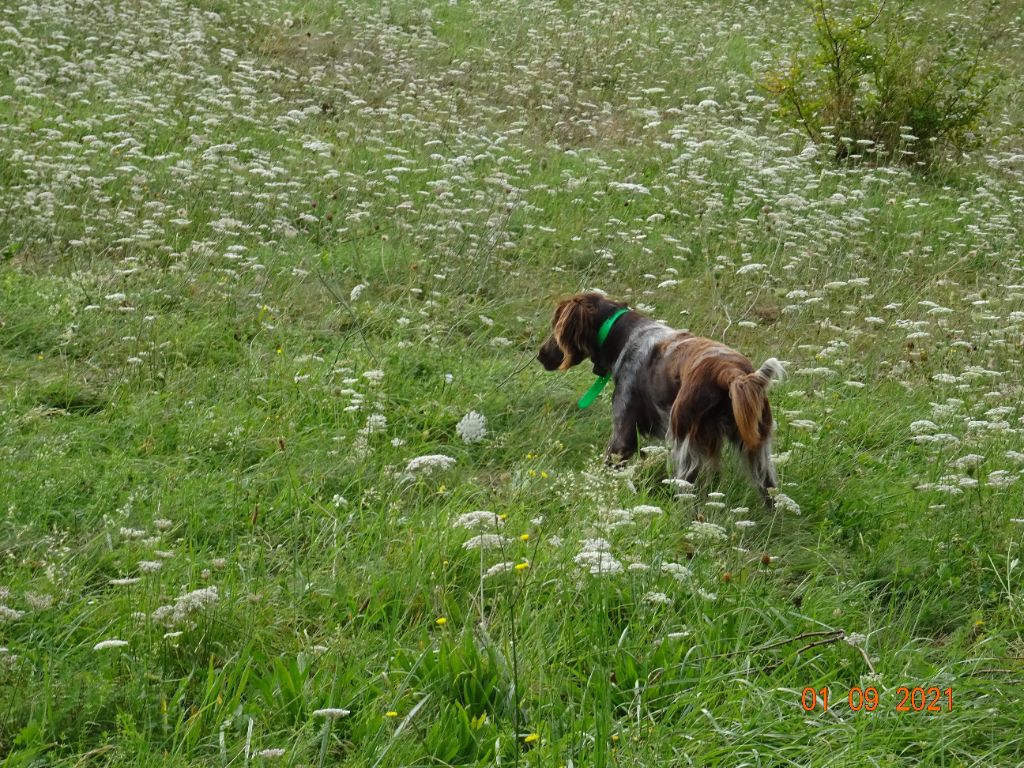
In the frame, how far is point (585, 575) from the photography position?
3.61 meters

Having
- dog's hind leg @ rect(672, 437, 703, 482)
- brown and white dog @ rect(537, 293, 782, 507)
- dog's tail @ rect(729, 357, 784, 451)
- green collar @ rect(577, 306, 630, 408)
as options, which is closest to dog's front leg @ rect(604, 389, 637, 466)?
brown and white dog @ rect(537, 293, 782, 507)

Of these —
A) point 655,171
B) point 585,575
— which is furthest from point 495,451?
point 655,171

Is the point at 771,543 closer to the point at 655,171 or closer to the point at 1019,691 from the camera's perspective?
the point at 1019,691

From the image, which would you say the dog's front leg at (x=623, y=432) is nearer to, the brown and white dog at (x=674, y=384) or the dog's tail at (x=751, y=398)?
the brown and white dog at (x=674, y=384)

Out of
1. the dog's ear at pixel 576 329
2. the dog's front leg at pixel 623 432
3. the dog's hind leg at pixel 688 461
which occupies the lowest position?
the dog's front leg at pixel 623 432

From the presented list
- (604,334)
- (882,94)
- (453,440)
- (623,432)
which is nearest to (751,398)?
(623,432)

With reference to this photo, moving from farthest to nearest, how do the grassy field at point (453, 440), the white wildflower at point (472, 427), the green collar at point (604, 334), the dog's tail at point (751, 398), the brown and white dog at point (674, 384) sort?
the green collar at point (604, 334), the white wildflower at point (472, 427), the brown and white dog at point (674, 384), the dog's tail at point (751, 398), the grassy field at point (453, 440)

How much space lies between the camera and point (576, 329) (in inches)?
233

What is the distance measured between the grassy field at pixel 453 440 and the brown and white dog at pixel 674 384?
0.20m

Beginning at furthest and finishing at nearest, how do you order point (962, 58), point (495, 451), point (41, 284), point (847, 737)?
1. point (962, 58)
2. point (41, 284)
3. point (495, 451)
4. point (847, 737)

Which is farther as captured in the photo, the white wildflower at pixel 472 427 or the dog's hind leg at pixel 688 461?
the white wildflower at pixel 472 427

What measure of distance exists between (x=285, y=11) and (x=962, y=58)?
7831 mm

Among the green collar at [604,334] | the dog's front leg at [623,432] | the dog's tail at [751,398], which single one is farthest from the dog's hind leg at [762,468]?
the green collar at [604,334]

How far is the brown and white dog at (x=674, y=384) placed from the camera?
476 centimetres
